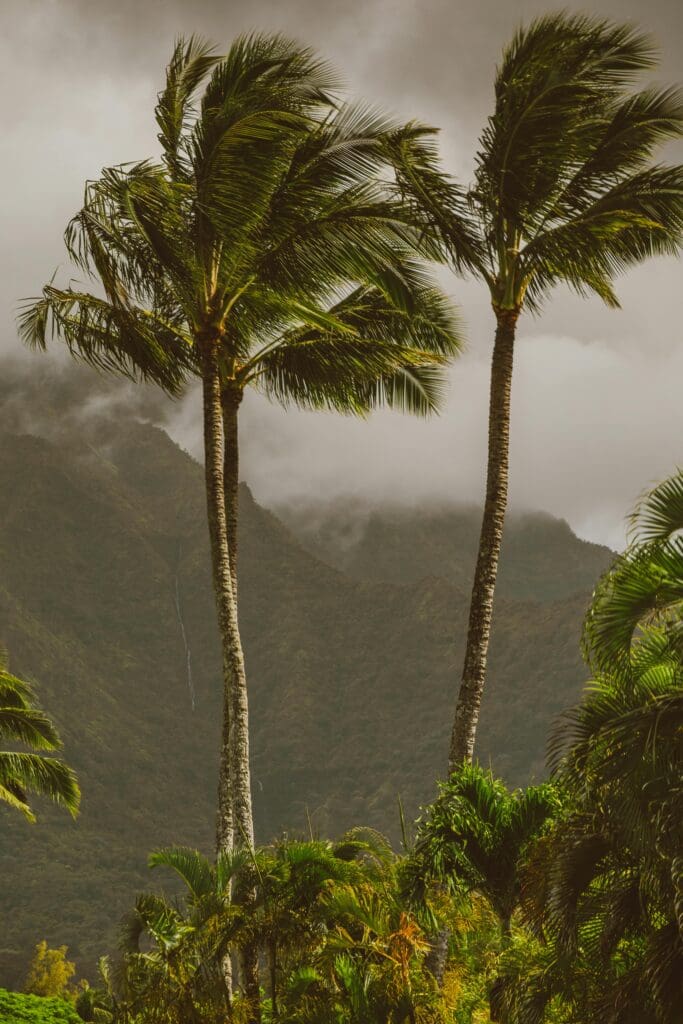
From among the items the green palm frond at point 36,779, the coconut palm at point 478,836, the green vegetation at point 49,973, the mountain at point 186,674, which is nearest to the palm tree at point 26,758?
the green palm frond at point 36,779

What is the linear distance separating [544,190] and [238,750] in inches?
261

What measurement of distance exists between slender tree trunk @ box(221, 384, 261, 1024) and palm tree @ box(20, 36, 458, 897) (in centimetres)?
3

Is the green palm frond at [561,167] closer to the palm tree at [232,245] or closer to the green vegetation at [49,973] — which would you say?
the palm tree at [232,245]

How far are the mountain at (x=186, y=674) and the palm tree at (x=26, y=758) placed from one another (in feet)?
222

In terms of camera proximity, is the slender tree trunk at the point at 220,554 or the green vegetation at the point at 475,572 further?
the slender tree trunk at the point at 220,554

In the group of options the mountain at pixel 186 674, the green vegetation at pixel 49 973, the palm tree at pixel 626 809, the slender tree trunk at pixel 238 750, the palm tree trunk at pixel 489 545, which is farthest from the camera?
the mountain at pixel 186 674

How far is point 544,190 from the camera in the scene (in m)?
11.9

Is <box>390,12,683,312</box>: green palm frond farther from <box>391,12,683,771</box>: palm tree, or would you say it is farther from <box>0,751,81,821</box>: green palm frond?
<box>0,751,81,821</box>: green palm frond

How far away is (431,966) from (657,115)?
855cm

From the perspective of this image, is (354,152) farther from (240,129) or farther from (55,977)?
(55,977)

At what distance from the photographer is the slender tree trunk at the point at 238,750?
427 inches

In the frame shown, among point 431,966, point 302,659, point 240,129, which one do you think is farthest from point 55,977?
point 302,659

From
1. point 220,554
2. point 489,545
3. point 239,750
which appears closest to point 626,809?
point 489,545

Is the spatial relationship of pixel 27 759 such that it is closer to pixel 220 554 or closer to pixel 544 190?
pixel 220 554
